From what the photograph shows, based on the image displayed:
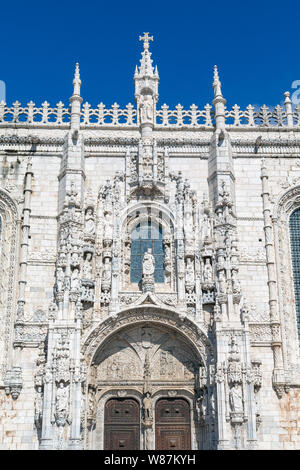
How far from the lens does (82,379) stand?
19062mm

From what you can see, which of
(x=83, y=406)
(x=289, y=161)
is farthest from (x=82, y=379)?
(x=289, y=161)

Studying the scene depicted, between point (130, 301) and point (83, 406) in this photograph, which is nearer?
point (83, 406)

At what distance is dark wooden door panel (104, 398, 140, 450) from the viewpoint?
19.7 meters

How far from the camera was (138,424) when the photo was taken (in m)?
20.0

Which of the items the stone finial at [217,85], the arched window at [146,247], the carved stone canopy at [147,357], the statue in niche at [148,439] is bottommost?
the statue in niche at [148,439]

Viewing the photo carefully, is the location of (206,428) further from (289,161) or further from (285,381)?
(289,161)

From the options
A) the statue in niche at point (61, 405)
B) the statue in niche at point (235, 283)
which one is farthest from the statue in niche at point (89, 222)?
the statue in niche at point (61, 405)

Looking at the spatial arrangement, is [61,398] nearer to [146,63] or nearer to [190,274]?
[190,274]

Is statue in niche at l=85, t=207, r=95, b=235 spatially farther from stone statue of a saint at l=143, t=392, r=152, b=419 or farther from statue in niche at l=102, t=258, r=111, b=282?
stone statue of a saint at l=143, t=392, r=152, b=419

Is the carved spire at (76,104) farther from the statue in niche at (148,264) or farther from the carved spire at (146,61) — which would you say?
the statue in niche at (148,264)

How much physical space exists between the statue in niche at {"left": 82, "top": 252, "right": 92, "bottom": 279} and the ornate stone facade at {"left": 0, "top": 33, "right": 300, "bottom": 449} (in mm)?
33

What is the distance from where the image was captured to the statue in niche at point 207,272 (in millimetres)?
20625

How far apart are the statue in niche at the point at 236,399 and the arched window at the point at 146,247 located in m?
4.12
